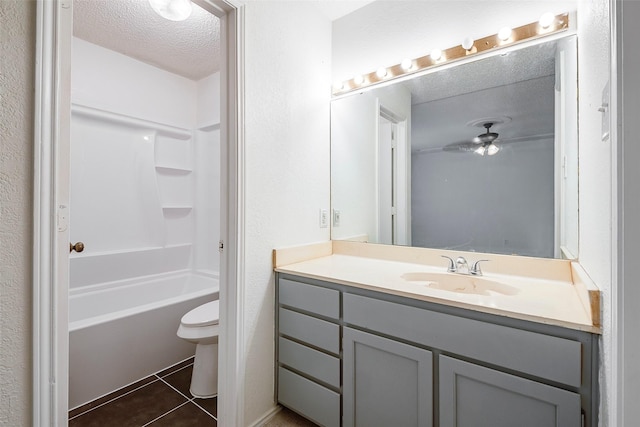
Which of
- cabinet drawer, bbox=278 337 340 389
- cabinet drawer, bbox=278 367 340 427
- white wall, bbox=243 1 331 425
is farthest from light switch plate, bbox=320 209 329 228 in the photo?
cabinet drawer, bbox=278 367 340 427

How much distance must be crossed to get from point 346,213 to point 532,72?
122 cm

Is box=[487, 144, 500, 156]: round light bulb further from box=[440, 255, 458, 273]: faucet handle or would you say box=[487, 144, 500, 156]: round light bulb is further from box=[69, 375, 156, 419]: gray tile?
box=[69, 375, 156, 419]: gray tile

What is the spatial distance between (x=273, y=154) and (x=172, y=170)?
177 cm

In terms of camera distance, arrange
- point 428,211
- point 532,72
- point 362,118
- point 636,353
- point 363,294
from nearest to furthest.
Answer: point 636,353
point 363,294
point 532,72
point 428,211
point 362,118

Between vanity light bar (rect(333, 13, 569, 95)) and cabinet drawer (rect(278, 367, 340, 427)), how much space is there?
1.73m

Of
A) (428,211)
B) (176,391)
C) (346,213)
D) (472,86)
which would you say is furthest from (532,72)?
(176,391)

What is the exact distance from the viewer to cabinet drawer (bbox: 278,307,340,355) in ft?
4.58

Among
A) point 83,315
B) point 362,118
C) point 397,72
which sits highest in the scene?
point 397,72

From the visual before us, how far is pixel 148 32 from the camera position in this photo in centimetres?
219

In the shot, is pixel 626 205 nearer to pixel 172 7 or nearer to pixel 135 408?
pixel 172 7

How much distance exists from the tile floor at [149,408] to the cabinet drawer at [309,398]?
41cm

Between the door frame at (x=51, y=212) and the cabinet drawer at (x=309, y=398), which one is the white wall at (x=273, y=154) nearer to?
the cabinet drawer at (x=309, y=398)

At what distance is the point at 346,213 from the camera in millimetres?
2033

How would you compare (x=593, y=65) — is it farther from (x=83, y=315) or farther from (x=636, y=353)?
(x=83, y=315)
